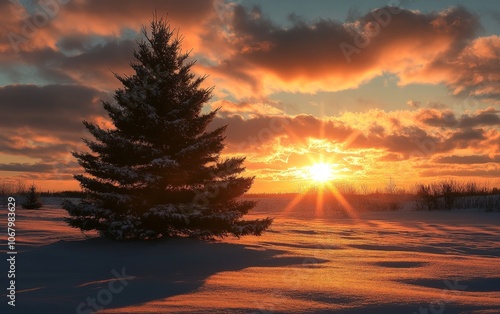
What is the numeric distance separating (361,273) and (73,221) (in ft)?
24.4

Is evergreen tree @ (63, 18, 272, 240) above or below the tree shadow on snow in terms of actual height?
above

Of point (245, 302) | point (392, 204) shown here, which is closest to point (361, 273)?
point (245, 302)

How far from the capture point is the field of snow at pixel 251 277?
515 centimetres

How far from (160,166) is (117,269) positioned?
3.01 m

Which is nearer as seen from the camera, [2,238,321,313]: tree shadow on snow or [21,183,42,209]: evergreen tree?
[2,238,321,313]: tree shadow on snow

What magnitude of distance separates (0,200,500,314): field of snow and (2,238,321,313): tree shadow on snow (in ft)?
0.05

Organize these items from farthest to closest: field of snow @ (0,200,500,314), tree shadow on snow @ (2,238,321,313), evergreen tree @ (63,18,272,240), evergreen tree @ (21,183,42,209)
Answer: evergreen tree @ (21,183,42,209)
evergreen tree @ (63,18,272,240)
tree shadow on snow @ (2,238,321,313)
field of snow @ (0,200,500,314)

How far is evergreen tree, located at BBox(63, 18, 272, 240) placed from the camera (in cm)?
1097

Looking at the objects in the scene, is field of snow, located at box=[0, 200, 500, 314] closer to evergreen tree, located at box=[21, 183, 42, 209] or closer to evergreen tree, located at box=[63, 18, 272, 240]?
evergreen tree, located at box=[63, 18, 272, 240]

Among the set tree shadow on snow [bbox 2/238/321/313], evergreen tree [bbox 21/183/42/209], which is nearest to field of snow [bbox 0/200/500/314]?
tree shadow on snow [bbox 2/238/321/313]

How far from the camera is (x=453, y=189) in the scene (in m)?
33.6

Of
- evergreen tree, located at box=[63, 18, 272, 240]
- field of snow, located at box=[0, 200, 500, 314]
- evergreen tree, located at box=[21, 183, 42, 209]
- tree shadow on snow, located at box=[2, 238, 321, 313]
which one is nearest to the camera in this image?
field of snow, located at box=[0, 200, 500, 314]

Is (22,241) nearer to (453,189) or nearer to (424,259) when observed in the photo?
(424,259)

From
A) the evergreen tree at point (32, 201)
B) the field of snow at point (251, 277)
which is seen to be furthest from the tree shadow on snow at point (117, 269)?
the evergreen tree at point (32, 201)
